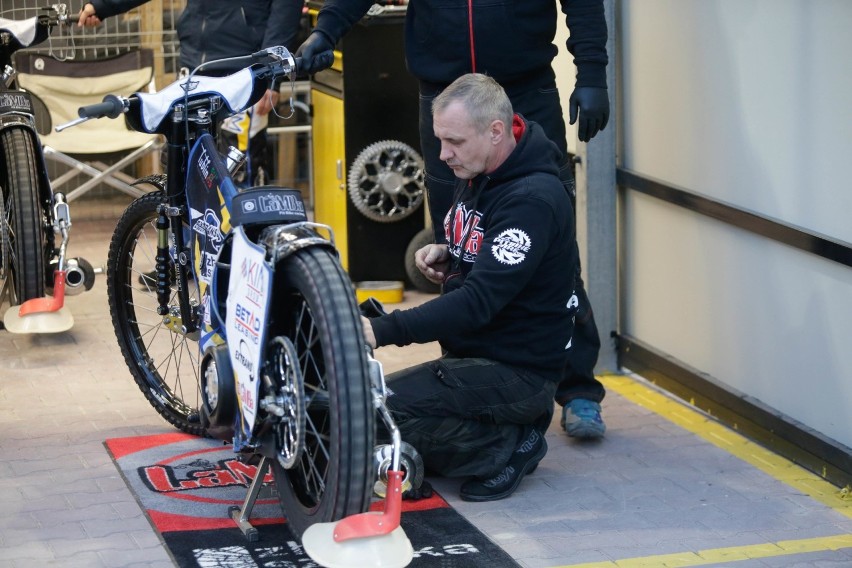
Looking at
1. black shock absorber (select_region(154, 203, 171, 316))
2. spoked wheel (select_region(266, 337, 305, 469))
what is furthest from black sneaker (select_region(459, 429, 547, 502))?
black shock absorber (select_region(154, 203, 171, 316))

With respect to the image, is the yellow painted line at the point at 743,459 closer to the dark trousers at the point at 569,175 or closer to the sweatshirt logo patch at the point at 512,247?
the dark trousers at the point at 569,175

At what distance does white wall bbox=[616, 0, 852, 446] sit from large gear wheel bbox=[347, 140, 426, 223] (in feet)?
4.81

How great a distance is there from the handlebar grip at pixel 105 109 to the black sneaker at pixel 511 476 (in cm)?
159

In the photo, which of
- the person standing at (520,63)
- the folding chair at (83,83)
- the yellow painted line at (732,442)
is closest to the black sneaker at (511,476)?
the person standing at (520,63)

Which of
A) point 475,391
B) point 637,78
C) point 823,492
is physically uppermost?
point 637,78

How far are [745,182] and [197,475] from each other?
212 cm

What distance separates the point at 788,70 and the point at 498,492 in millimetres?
1666

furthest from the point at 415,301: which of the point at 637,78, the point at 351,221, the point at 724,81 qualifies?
the point at 724,81

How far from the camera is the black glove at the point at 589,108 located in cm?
479

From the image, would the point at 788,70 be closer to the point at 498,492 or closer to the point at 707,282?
the point at 707,282

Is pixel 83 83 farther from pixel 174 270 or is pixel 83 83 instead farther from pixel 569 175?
pixel 569 175

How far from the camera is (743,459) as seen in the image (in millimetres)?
4816

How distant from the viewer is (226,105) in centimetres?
439

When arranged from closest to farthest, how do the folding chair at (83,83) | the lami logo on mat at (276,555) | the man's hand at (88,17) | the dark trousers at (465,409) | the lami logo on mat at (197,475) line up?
the lami logo on mat at (276,555) → the dark trousers at (465,409) → the lami logo on mat at (197,475) → the man's hand at (88,17) → the folding chair at (83,83)
